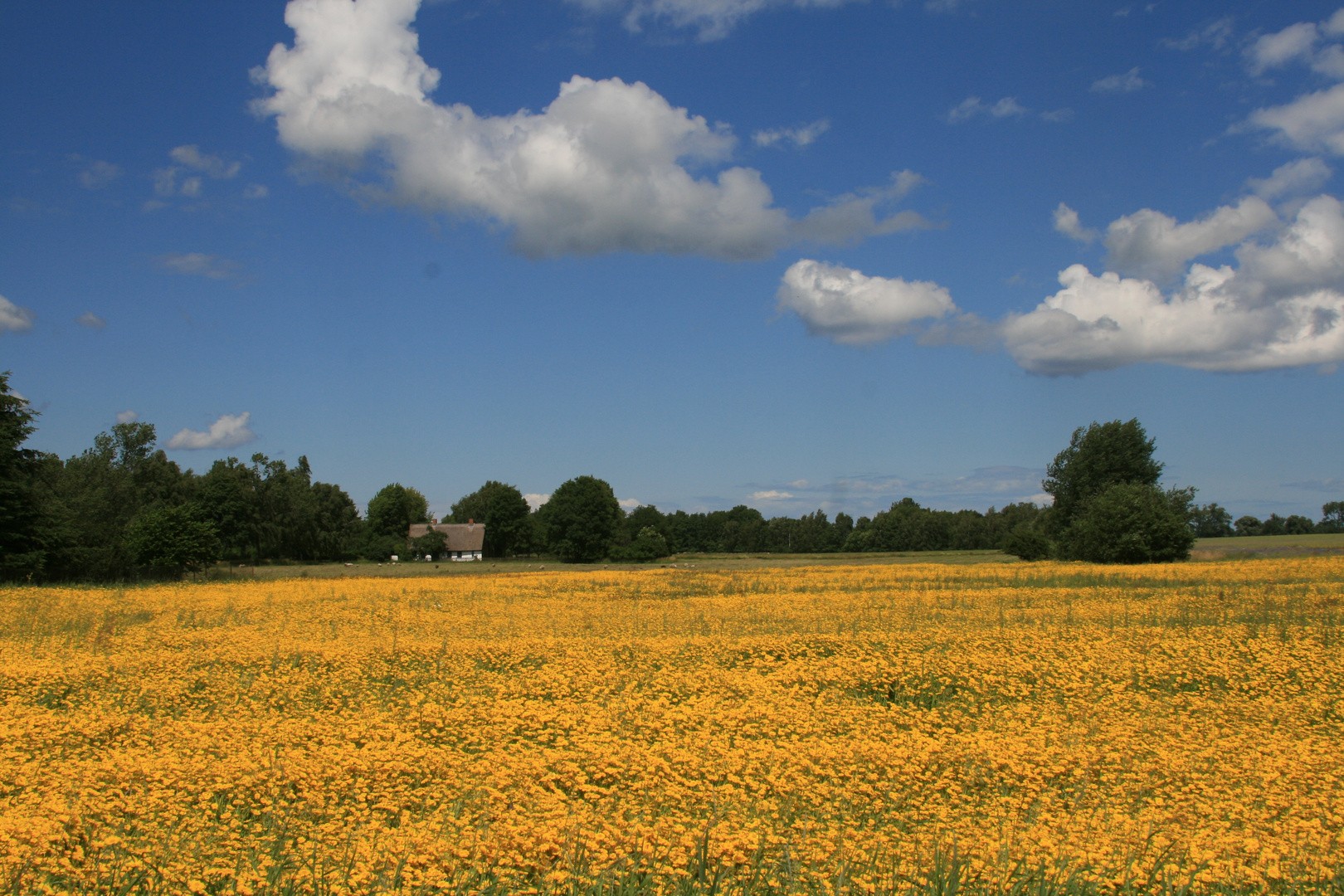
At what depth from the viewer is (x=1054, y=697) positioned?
9945 mm

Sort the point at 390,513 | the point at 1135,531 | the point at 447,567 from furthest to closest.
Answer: the point at 390,513 < the point at 447,567 < the point at 1135,531

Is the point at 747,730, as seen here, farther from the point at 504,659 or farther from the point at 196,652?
the point at 196,652

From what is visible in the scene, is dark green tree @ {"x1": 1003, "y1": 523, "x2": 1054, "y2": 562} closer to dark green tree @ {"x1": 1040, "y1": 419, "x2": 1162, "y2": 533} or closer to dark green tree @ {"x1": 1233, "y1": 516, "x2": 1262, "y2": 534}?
dark green tree @ {"x1": 1040, "y1": 419, "x2": 1162, "y2": 533}

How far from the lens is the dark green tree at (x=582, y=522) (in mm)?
84500

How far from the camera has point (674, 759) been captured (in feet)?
21.6

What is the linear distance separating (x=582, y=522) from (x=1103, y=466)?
4979 centimetres

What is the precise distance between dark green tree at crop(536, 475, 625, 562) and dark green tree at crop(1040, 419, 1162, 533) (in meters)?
43.9

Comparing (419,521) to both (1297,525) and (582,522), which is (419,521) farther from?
(1297,525)

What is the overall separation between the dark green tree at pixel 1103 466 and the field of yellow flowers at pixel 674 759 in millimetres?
56722

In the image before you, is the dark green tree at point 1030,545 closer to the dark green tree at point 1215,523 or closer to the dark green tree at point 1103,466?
the dark green tree at point 1103,466

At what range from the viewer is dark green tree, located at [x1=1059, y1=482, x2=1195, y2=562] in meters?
44.1

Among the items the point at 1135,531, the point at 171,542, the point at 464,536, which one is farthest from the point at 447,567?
the point at 464,536

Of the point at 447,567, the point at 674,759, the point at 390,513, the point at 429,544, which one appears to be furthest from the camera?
the point at 390,513

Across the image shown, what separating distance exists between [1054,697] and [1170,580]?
920 inches
